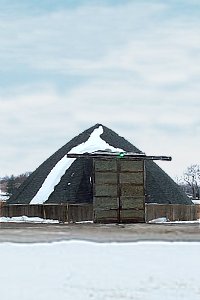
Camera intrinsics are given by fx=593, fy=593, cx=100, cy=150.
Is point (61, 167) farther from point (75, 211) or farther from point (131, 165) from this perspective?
point (131, 165)

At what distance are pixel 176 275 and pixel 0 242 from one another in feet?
15.3

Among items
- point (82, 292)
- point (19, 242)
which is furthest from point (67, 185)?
point (82, 292)

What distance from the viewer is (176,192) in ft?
183

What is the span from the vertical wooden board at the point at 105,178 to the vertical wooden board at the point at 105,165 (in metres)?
0.19

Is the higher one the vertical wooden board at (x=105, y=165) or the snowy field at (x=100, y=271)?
the vertical wooden board at (x=105, y=165)

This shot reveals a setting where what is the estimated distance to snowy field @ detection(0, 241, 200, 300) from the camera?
10672mm

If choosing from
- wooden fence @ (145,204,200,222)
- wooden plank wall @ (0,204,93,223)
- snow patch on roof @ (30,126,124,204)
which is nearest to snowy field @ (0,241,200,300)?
wooden plank wall @ (0,204,93,223)

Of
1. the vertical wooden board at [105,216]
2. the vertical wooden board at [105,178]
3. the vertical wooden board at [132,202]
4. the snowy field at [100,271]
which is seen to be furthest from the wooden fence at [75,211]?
the snowy field at [100,271]

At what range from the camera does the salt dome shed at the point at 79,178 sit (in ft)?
165

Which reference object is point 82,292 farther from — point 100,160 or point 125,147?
point 125,147

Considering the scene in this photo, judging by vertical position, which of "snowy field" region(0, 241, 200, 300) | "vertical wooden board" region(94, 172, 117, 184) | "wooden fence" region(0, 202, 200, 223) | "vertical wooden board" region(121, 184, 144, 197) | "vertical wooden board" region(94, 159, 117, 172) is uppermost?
"vertical wooden board" region(94, 159, 117, 172)

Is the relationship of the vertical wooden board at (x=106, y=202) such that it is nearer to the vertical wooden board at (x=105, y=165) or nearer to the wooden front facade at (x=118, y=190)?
the wooden front facade at (x=118, y=190)

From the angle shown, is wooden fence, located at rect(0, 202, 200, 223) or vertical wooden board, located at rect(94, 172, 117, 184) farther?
wooden fence, located at rect(0, 202, 200, 223)

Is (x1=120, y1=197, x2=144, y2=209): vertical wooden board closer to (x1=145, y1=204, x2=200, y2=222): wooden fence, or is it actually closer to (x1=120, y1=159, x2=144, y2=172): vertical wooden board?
(x1=120, y1=159, x2=144, y2=172): vertical wooden board
